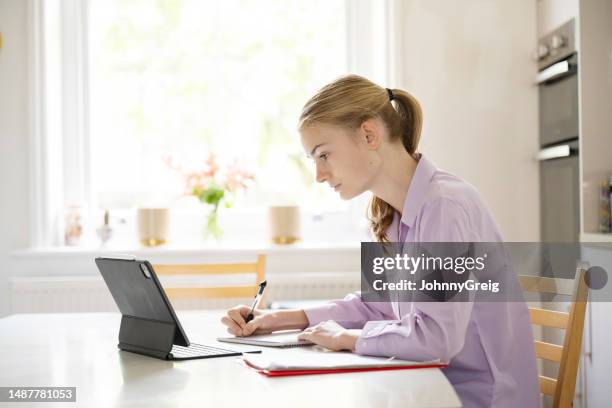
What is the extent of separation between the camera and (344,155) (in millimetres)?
1564

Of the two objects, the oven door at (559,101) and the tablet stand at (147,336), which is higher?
the oven door at (559,101)

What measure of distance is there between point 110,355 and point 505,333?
2.64 ft

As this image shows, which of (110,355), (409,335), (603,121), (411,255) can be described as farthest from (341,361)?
(603,121)

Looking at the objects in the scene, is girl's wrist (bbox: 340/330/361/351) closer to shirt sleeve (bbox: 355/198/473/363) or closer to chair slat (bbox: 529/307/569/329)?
shirt sleeve (bbox: 355/198/473/363)

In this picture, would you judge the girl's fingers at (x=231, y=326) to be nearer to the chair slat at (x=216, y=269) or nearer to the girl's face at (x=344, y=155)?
the girl's face at (x=344, y=155)

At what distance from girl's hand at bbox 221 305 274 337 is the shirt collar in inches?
16.0

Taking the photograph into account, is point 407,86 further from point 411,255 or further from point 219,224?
point 411,255

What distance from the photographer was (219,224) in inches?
144

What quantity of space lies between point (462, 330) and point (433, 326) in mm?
60

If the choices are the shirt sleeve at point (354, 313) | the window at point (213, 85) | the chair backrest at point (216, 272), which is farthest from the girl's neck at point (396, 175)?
the window at point (213, 85)

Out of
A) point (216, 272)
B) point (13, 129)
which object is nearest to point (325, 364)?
point (216, 272)

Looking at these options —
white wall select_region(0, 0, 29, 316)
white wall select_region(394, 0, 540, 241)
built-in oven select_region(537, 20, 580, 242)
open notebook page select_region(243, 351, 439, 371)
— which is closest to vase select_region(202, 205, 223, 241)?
white wall select_region(0, 0, 29, 316)

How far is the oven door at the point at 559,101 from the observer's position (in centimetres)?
279

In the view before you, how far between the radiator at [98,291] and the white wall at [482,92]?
2.56 feet
